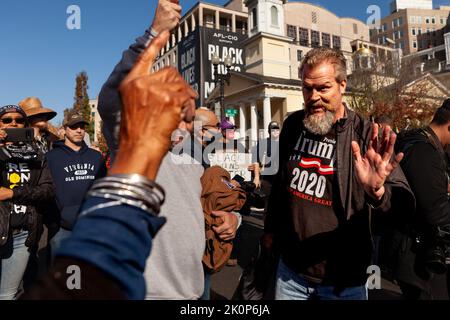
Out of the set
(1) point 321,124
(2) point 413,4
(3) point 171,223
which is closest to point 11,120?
(3) point 171,223

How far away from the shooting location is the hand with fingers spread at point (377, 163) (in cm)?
180

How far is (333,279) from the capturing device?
7.25 ft

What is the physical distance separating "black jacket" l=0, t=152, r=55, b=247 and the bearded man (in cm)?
240

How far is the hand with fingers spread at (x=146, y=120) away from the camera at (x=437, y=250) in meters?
2.60

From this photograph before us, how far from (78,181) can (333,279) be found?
3.00m

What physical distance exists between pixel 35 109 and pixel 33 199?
9.80 feet

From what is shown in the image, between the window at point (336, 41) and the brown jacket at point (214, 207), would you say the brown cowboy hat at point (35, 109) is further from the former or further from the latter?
the window at point (336, 41)

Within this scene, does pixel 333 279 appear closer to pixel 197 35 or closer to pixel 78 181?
pixel 78 181

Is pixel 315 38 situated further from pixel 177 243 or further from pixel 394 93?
pixel 177 243

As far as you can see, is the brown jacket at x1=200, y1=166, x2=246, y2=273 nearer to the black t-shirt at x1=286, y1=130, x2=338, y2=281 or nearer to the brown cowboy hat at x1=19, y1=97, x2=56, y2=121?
the black t-shirt at x1=286, y1=130, x2=338, y2=281

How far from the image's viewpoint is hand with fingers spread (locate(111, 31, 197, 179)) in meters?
0.87

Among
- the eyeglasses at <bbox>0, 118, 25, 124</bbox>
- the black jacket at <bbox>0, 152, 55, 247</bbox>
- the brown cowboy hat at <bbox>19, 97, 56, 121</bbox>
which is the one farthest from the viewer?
the brown cowboy hat at <bbox>19, 97, 56, 121</bbox>

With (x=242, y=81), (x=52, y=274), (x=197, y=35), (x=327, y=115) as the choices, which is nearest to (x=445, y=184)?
(x=327, y=115)

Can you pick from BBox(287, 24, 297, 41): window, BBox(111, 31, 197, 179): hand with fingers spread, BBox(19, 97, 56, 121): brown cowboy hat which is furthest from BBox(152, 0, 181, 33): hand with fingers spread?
BBox(287, 24, 297, 41): window
